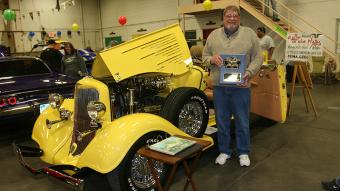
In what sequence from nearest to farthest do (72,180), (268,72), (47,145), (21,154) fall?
1. (72,180)
2. (21,154)
3. (47,145)
4. (268,72)

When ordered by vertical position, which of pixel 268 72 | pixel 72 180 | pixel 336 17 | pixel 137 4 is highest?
pixel 137 4

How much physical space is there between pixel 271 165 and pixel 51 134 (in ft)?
8.82

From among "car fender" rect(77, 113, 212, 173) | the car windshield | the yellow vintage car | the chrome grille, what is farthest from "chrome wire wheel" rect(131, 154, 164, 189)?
the car windshield

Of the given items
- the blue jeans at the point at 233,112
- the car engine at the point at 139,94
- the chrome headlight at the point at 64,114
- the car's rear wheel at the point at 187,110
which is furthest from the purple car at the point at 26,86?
the blue jeans at the point at 233,112

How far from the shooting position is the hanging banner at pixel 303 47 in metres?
6.61

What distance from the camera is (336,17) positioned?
11773 mm

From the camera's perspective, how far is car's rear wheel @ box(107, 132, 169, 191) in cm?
285

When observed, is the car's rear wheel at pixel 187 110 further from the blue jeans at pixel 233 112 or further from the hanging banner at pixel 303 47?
the hanging banner at pixel 303 47

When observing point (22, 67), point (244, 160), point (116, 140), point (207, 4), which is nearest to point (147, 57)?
point (116, 140)

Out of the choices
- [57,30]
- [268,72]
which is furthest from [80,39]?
[268,72]

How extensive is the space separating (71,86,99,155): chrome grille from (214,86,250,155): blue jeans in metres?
1.48

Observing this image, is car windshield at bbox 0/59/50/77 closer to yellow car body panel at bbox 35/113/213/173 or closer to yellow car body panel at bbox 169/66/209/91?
yellow car body panel at bbox 169/66/209/91

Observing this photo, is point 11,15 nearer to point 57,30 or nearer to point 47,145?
point 57,30

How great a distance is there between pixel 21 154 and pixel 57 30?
1709 cm
